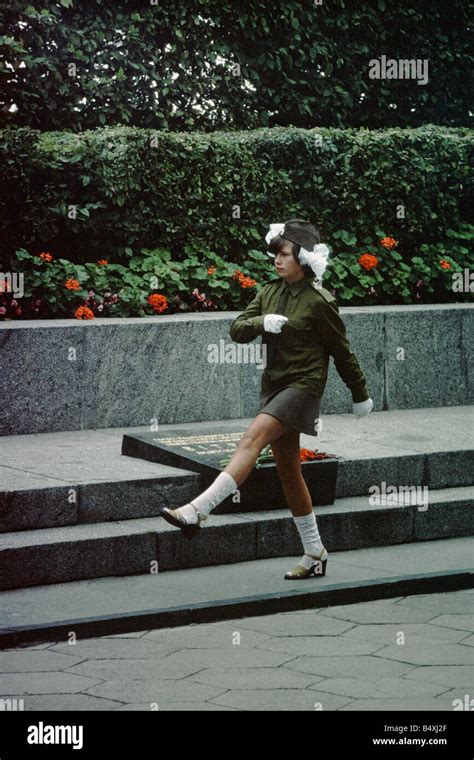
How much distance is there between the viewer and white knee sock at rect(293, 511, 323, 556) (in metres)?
7.46

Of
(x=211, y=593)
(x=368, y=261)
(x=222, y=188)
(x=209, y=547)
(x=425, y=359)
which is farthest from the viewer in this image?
(x=368, y=261)

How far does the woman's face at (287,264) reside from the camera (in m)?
7.43

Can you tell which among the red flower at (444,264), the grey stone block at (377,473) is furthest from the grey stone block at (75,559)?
the red flower at (444,264)

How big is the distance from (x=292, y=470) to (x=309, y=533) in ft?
1.20

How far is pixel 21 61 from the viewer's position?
11922mm

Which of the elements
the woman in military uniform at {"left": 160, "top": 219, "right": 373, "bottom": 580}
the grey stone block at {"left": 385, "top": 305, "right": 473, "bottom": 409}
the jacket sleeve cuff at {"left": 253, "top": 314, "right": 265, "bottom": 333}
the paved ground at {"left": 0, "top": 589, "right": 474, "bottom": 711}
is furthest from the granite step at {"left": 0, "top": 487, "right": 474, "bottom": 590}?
the grey stone block at {"left": 385, "top": 305, "right": 473, "bottom": 409}

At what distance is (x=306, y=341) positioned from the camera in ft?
24.2

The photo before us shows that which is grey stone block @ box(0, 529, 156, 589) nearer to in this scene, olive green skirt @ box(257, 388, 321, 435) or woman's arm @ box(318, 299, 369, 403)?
olive green skirt @ box(257, 388, 321, 435)

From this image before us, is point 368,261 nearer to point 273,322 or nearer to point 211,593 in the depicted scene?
point 273,322

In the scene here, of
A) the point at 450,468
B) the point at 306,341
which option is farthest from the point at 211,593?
the point at 450,468

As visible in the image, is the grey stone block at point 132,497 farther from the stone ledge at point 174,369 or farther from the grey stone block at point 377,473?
the stone ledge at point 174,369

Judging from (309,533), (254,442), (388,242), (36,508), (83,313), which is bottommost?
(309,533)

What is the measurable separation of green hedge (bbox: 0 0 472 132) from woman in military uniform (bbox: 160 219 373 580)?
523cm

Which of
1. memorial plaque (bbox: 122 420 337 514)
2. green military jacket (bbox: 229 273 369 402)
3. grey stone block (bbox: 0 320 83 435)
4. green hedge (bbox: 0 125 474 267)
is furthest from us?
green hedge (bbox: 0 125 474 267)
